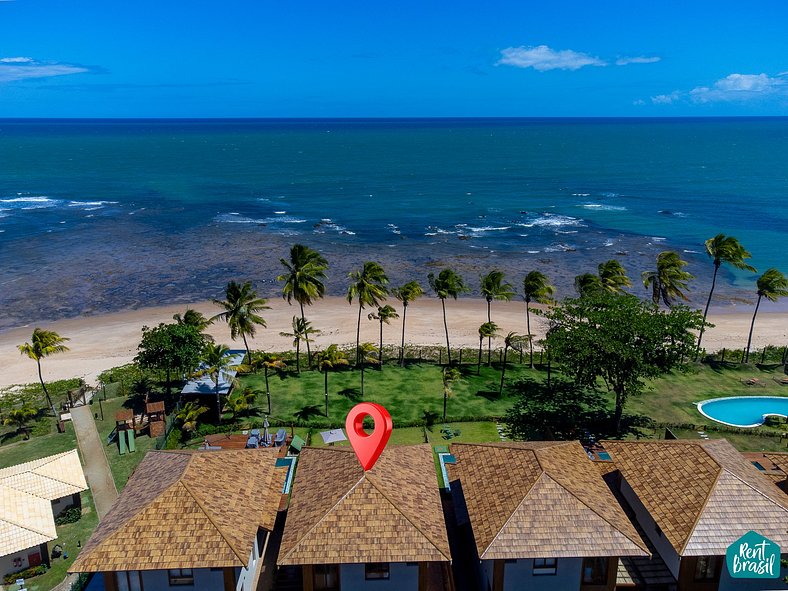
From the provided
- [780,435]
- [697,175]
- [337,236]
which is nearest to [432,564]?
[780,435]

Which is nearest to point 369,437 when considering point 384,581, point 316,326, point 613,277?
point 384,581

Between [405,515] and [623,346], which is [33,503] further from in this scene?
[623,346]

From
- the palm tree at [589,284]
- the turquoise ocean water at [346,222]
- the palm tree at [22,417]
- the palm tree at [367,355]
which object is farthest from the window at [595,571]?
the turquoise ocean water at [346,222]

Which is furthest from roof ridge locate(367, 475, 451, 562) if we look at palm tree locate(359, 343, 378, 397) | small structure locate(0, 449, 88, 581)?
palm tree locate(359, 343, 378, 397)

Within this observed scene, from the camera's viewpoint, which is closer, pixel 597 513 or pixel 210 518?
pixel 210 518

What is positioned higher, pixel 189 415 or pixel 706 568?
pixel 706 568
